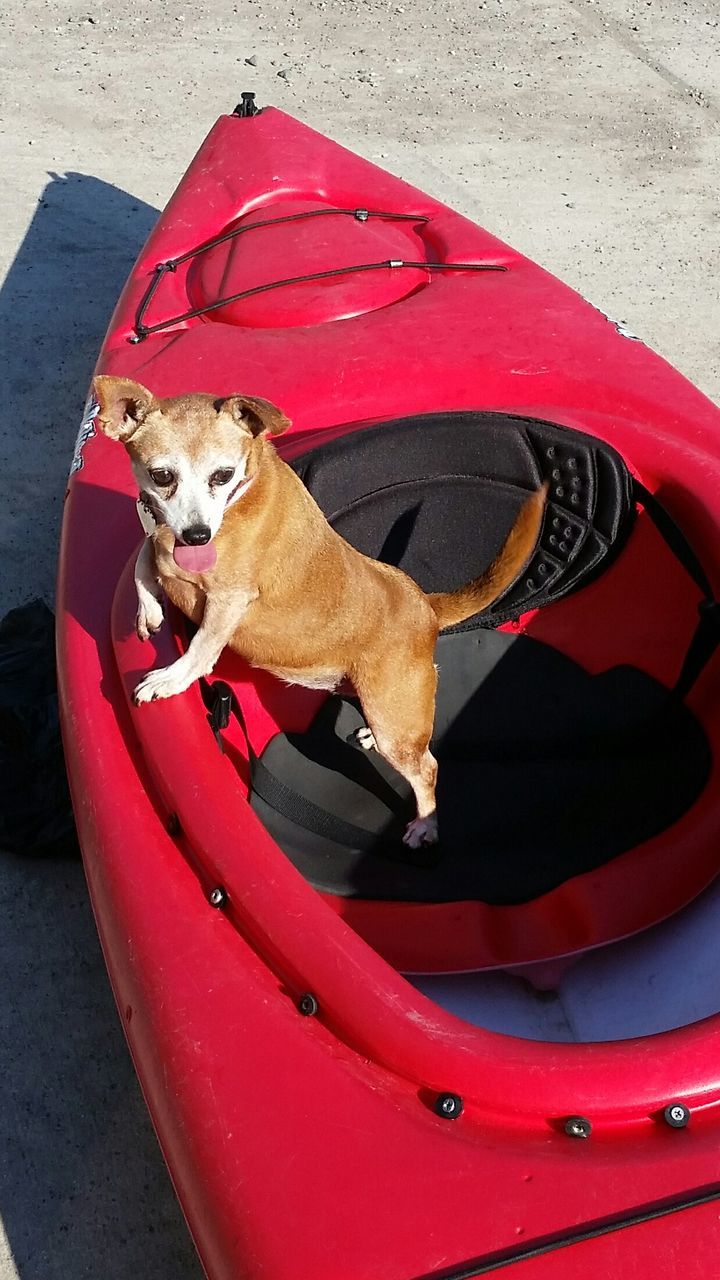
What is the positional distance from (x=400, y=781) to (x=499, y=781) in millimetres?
237

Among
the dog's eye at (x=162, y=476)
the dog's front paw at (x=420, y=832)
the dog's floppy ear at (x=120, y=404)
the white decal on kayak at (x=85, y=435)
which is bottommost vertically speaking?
the dog's front paw at (x=420, y=832)

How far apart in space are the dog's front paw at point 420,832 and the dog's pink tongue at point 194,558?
2.70 ft

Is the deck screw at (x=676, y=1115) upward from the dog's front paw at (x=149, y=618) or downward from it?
upward

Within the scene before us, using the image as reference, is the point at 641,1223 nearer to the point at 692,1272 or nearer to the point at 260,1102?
the point at 692,1272

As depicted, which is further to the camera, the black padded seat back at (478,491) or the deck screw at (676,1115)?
the black padded seat back at (478,491)

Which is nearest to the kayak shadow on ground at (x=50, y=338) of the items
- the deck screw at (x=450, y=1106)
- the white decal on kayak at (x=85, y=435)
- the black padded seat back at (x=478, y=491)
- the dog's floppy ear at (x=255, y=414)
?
the white decal on kayak at (x=85, y=435)

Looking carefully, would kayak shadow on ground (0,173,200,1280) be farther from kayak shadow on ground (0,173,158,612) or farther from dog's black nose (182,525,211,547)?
dog's black nose (182,525,211,547)

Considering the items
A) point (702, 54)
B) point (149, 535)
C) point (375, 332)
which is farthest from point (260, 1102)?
point (702, 54)

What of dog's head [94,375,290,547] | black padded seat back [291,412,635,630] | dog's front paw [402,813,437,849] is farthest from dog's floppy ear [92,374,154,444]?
dog's front paw [402,813,437,849]

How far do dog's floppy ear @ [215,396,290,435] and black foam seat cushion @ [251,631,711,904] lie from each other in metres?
0.76

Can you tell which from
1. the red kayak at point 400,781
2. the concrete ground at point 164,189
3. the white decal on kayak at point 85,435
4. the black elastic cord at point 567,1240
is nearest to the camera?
the black elastic cord at point 567,1240

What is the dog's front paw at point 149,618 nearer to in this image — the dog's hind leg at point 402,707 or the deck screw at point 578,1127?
the dog's hind leg at point 402,707

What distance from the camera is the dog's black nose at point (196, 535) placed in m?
1.88

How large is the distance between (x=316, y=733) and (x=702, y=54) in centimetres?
575
